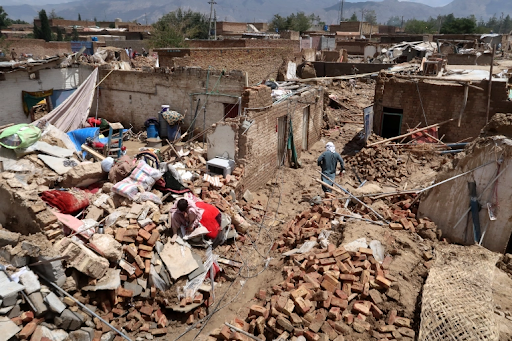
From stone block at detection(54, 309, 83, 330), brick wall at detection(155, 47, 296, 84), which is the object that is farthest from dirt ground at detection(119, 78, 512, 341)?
brick wall at detection(155, 47, 296, 84)

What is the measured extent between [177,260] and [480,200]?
16.6 feet

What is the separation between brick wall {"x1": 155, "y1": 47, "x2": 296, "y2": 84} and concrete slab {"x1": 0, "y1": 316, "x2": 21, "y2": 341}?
448 inches

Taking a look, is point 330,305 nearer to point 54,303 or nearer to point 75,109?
point 54,303

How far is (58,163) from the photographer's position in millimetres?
8398

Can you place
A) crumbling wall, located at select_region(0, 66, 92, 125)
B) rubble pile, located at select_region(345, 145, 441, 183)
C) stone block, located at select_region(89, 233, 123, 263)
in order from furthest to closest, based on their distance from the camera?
crumbling wall, located at select_region(0, 66, 92, 125), rubble pile, located at select_region(345, 145, 441, 183), stone block, located at select_region(89, 233, 123, 263)

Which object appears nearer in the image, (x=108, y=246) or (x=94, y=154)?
(x=108, y=246)

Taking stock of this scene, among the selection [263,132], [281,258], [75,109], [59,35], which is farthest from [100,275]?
[59,35]

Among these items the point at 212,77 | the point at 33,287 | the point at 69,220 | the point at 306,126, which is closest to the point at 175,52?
the point at 212,77

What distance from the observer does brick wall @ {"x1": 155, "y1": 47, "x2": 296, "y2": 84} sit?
51.9 ft

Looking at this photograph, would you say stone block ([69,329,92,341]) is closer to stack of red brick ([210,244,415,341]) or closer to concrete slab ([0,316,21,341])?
concrete slab ([0,316,21,341])

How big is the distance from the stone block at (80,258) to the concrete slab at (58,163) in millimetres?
2984

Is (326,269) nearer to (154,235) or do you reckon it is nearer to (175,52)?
(154,235)

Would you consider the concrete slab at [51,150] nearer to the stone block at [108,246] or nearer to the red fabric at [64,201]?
the red fabric at [64,201]

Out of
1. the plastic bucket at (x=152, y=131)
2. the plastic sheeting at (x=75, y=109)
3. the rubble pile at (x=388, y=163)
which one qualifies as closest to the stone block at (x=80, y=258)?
the plastic bucket at (x=152, y=131)
